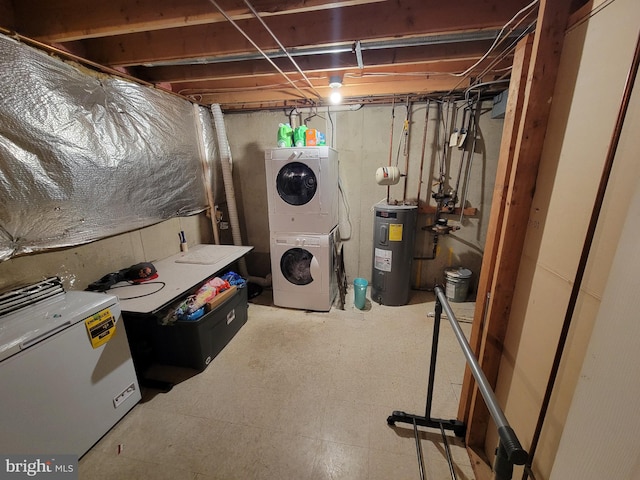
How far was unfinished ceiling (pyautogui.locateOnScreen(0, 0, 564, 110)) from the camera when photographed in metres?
1.35

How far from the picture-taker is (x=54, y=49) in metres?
1.53

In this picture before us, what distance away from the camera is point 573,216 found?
0.83 meters

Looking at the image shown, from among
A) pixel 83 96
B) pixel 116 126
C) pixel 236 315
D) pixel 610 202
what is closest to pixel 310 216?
pixel 236 315

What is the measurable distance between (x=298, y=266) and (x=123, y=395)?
177 centimetres

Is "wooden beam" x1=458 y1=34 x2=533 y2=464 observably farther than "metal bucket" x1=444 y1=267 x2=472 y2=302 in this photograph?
No

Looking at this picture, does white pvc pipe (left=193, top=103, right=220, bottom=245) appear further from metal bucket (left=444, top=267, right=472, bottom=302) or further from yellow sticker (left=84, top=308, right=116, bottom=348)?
metal bucket (left=444, top=267, right=472, bottom=302)

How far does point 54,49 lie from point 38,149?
2.22ft

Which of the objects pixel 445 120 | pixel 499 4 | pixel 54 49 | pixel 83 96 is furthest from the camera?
pixel 445 120

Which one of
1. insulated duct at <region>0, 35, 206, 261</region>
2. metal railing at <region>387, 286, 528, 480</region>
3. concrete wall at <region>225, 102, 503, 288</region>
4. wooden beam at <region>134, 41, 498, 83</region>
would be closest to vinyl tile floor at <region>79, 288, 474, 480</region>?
metal railing at <region>387, 286, 528, 480</region>

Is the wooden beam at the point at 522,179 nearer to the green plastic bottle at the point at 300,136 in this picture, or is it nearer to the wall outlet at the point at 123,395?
the green plastic bottle at the point at 300,136

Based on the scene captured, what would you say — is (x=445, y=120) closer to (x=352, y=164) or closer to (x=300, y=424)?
(x=352, y=164)

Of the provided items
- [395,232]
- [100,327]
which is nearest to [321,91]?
[395,232]

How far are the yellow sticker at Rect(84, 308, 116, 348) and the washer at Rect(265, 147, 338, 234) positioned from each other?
5.06ft

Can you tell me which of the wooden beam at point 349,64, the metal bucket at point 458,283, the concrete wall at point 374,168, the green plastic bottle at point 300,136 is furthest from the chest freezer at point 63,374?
the metal bucket at point 458,283
